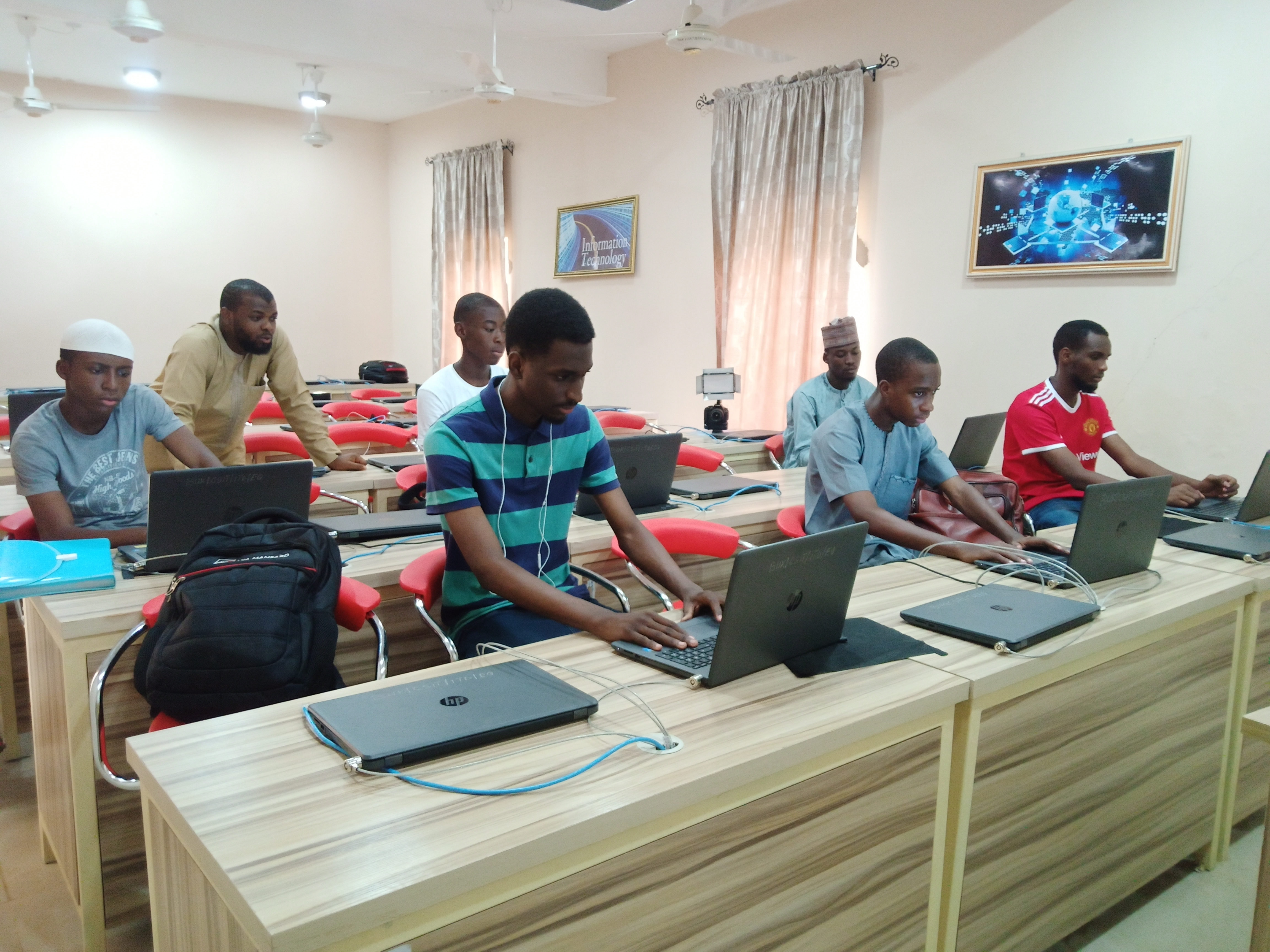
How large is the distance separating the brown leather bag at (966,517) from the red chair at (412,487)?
4.79 feet

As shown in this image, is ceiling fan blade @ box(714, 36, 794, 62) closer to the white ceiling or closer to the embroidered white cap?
the white ceiling

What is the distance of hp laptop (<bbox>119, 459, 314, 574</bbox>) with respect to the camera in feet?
6.19

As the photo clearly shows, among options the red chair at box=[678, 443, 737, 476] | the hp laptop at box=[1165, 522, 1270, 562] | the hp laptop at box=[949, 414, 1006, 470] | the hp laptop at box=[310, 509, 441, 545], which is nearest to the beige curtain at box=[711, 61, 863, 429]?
the hp laptop at box=[949, 414, 1006, 470]

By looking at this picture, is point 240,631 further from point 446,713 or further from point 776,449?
point 776,449

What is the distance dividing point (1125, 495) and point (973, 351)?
2894 millimetres

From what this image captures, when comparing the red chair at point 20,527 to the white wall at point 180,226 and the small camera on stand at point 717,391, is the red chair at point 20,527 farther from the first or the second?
the white wall at point 180,226

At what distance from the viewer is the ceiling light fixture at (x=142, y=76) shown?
20.7 ft

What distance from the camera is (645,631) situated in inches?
60.2

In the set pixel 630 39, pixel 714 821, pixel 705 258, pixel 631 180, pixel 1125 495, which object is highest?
pixel 630 39

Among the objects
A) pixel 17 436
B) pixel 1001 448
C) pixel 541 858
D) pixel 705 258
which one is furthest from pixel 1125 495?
pixel 705 258

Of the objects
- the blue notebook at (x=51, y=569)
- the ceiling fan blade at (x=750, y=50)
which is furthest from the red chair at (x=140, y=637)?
the ceiling fan blade at (x=750, y=50)

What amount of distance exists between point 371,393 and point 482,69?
2697 millimetres

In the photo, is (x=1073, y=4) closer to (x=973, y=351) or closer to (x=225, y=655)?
(x=973, y=351)

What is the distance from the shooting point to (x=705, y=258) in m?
6.09
